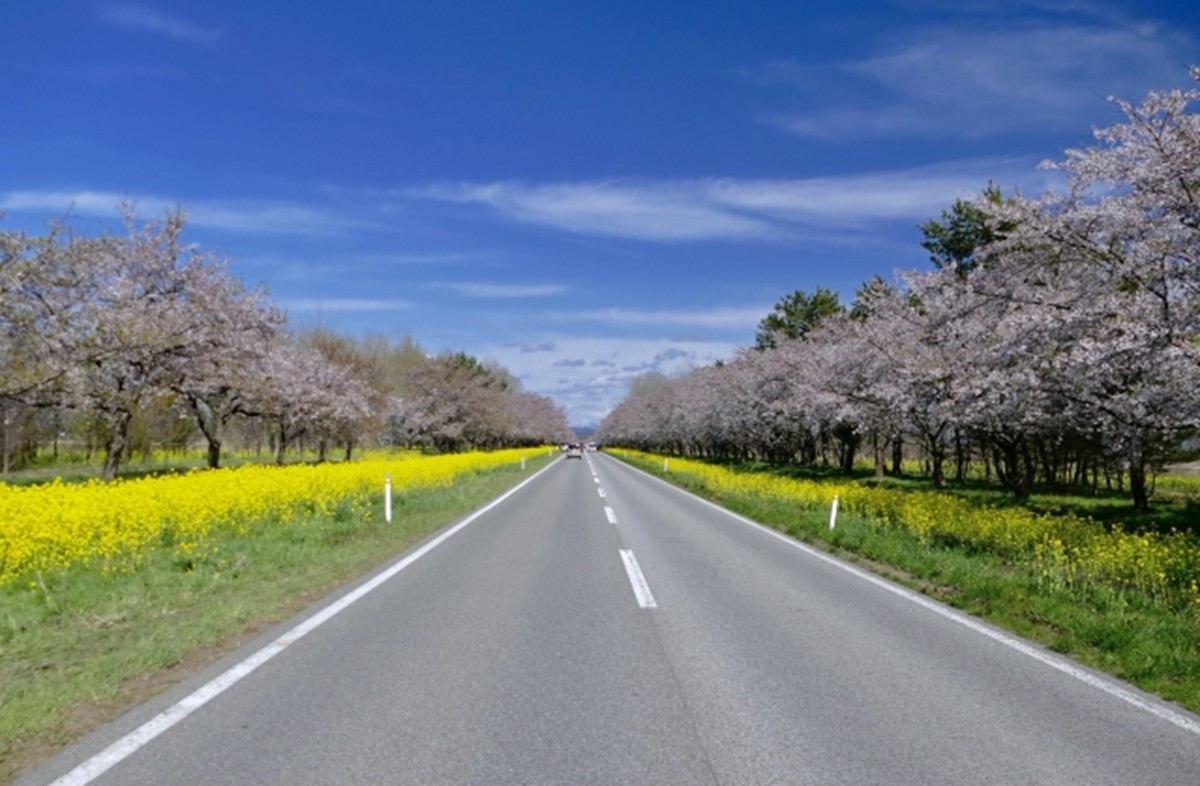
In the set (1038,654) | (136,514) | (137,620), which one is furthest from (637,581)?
(136,514)

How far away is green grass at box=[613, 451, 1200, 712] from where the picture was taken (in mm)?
5859

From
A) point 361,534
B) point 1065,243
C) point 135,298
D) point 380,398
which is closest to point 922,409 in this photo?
point 1065,243

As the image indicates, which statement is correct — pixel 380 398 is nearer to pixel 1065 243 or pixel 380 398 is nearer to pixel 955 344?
pixel 955 344

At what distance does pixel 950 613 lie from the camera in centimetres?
786

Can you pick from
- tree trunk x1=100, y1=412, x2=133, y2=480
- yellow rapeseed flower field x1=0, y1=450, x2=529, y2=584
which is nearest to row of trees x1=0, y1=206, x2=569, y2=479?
tree trunk x1=100, y1=412, x2=133, y2=480

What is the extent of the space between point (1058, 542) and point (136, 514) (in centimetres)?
1351

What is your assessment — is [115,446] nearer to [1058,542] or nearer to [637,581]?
[637,581]

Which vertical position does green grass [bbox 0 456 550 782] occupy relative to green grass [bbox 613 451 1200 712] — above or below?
above

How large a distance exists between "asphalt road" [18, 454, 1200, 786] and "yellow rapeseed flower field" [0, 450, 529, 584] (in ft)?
12.8

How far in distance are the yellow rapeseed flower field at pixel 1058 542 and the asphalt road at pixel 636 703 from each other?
327 cm

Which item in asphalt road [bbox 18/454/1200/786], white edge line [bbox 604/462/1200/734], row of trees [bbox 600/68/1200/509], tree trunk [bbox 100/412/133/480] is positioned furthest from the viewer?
tree trunk [bbox 100/412/133/480]

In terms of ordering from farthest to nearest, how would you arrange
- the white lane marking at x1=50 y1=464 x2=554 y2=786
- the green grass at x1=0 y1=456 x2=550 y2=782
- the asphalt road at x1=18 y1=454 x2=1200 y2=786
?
1. the green grass at x1=0 y1=456 x2=550 y2=782
2. the asphalt road at x1=18 y1=454 x2=1200 y2=786
3. the white lane marking at x1=50 y1=464 x2=554 y2=786

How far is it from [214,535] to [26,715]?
7.84m

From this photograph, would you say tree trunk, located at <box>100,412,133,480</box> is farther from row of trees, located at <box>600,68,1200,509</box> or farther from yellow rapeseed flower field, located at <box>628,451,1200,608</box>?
row of trees, located at <box>600,68,1200,509</box>
